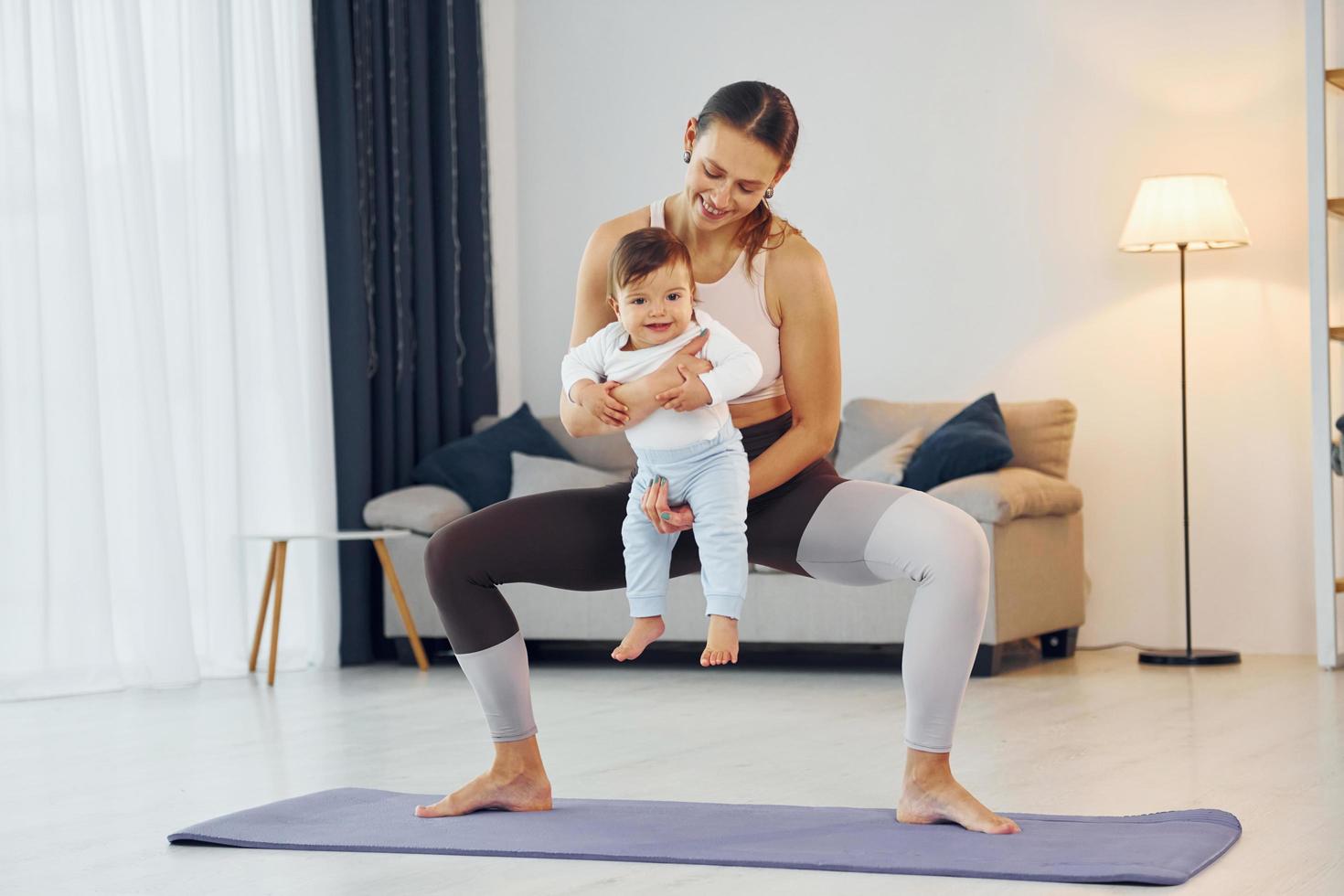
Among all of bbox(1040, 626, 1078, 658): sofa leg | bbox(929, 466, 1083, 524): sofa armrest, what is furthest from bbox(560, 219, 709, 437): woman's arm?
bbox(1040, 626, 1078, 658): sofa leg

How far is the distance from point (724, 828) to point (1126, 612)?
10.2 ft

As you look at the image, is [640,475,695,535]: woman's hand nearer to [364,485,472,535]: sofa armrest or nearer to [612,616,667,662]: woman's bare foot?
[612,616,667,662]: woman's bare foot

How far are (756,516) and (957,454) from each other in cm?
230

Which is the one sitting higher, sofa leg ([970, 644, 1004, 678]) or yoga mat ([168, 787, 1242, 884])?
yoga mat ([168, 787, 1242, 884])

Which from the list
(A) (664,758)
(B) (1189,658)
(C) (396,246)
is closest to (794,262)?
(A) (664,758)

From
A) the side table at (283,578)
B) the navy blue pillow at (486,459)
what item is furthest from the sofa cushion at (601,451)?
the side table at (283,578)

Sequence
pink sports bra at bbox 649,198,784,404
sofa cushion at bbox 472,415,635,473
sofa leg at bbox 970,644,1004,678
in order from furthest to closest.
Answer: sofa cushion at bbox 472,415,635,473 → sofa leg at bbox 970,644,1004,678 → pink sports bra at bbox 649,198,784,404

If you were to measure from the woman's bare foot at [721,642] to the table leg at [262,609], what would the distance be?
273 centimetres

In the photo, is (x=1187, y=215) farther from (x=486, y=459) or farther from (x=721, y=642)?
(x=721, y=642)

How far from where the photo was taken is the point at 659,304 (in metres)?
2.27

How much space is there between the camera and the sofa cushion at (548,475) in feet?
16.4

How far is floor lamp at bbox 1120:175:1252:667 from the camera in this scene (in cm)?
461

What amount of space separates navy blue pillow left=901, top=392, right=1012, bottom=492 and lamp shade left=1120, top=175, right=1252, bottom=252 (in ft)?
2.45

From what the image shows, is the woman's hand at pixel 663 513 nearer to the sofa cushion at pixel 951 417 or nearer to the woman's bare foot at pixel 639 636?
the woman's bare foot at pixel 639 636
